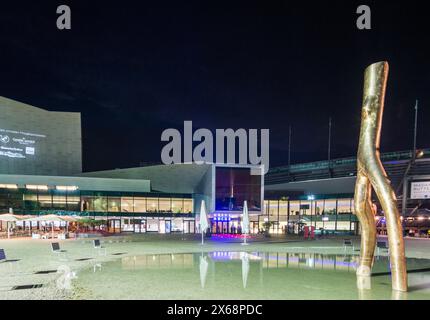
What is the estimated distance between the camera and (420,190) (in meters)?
53.8

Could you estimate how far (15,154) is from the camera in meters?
59.1

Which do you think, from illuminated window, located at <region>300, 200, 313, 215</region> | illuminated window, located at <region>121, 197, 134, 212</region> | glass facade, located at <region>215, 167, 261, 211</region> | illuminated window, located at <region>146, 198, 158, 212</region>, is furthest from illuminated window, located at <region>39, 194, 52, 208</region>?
illuminated window, located at <region>300, 200, 313, 215</region>

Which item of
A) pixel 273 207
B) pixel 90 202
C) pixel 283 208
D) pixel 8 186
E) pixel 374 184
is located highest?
pixel 374 184

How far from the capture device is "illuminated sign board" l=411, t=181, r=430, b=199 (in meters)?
53.2

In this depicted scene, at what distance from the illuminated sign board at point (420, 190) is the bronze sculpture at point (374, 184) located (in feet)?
147

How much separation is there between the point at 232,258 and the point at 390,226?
11.0 meters

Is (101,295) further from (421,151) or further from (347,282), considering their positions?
(421,151)

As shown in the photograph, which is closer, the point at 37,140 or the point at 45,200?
the point at 45,200

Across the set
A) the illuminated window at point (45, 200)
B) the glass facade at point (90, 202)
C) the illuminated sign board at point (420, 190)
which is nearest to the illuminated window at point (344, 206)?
the illuminated sign board at point (420, 190)

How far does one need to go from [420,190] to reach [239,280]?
159 feet

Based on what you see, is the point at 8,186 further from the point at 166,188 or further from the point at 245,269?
the point at 245,269

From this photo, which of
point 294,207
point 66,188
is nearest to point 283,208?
point 294,207

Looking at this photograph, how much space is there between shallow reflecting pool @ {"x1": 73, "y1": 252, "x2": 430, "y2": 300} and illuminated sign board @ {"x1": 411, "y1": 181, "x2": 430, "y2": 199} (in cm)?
3739
